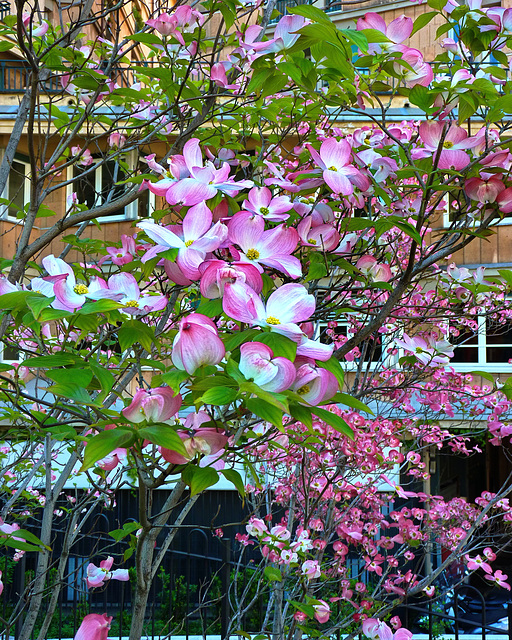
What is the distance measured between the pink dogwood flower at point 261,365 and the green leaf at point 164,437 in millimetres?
140

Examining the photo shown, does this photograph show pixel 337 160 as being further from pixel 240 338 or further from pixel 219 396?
pixel 219 396

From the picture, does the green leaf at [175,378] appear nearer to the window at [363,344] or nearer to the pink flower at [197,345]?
the pink flower at [197,345]

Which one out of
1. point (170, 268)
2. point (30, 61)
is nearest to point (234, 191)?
point (170, 268)

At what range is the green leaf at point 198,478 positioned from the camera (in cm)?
96

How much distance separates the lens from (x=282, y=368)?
2.69ft

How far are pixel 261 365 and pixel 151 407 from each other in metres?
0.23

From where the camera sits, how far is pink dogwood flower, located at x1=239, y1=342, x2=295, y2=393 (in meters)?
0.80

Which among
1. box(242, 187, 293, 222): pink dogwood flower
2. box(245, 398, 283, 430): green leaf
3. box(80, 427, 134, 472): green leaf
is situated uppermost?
box(242, 187, 293, 222): pink dogwood flower

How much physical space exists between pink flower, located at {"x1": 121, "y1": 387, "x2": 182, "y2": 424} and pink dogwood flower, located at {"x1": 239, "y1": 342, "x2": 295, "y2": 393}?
0.19 m

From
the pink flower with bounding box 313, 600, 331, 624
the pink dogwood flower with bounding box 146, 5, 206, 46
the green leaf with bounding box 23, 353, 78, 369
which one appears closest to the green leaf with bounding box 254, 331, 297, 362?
the green leaf with bounding box 23, 353, 78, 369

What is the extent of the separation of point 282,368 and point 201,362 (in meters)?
0.12

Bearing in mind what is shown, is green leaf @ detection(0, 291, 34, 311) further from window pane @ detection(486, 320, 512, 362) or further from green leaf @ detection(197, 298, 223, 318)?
window pane @ detection(486, 320, 512, 362)

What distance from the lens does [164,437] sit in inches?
33.9

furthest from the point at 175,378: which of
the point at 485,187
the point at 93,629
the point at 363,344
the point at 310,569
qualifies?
the point at 363,344
